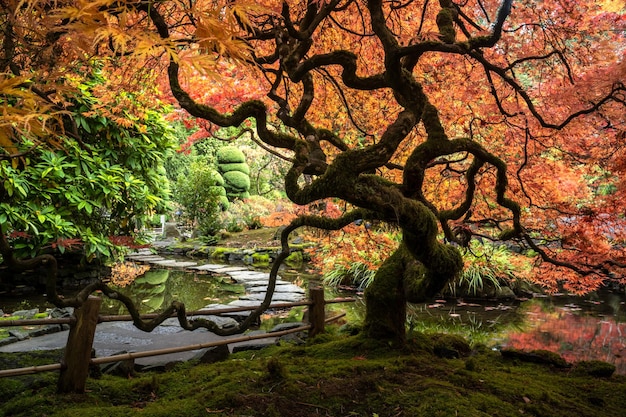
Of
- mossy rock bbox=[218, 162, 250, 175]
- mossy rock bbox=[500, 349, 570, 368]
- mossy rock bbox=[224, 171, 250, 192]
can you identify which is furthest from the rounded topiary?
mossy rock bbox=[500, 349, 570, 368]

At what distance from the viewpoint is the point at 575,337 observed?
6.11m

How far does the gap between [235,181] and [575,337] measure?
16.8 meters

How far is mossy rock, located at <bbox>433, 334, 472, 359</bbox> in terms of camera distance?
3.79 metres

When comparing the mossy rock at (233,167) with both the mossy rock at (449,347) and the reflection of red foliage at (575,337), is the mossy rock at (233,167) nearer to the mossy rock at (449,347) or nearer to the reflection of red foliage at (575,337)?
the reflection of red foliage at (575,337)

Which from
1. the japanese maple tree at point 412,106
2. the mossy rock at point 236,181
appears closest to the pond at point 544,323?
the japanese maple tree at point 412,106

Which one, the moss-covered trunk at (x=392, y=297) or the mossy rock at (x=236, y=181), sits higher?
the mossy rock at (x=236, y=181)

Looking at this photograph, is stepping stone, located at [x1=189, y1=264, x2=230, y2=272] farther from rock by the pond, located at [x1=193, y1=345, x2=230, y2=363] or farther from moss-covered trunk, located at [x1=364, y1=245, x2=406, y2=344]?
moss-covered trunk, located at [x1=364, y1=245, x2=406, y2=344]

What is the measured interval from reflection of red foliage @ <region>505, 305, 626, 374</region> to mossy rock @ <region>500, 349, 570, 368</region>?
1356mm

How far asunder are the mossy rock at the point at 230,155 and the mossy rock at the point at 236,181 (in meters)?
0.59

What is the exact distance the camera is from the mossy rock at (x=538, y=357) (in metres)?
3.89

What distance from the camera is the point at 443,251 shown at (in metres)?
3.02

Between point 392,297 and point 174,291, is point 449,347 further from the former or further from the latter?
point 174,291

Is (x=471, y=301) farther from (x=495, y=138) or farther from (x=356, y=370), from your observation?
(x=356, y=370)

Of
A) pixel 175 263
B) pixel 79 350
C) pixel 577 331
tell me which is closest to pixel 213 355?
pixel 79 350
